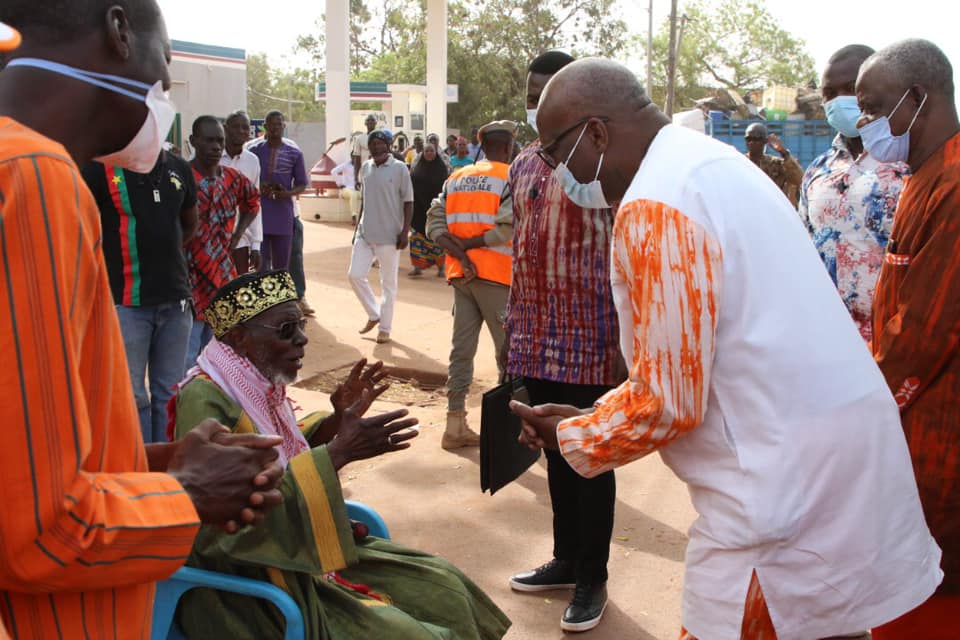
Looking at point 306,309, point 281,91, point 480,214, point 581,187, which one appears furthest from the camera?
point 281,91

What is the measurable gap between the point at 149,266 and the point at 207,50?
14.0 meters

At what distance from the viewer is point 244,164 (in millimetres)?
7746

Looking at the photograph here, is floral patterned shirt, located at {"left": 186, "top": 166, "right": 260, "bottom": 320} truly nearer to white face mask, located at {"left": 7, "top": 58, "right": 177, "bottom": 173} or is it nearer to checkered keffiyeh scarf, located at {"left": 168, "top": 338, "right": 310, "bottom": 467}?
checkered keffiyeh scarf, located at {"left": 168, "top": 338, "right": 310, "bottom": 467}

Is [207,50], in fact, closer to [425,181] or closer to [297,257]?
[425,181]

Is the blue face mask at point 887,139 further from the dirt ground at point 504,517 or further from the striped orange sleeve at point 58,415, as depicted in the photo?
the striped orange sleeve at point 58,415

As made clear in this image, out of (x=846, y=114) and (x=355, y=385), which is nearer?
(x=355, y=385)

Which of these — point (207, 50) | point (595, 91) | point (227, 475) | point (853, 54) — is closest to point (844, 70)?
point (853, 54)

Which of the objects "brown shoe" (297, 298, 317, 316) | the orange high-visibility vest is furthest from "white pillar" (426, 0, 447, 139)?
the orange high-visibility vest

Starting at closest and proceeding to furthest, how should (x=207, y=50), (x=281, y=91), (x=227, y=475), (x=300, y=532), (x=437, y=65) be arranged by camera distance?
(x=227, y=475)
(x=300, y=532)
(x=207, y=50)
(x=437, y=65)
(x=281, y=91)

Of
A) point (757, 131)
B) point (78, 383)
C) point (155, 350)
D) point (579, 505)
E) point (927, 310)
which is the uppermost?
point (757, 131)

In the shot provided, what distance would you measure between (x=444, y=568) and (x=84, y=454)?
1829mm

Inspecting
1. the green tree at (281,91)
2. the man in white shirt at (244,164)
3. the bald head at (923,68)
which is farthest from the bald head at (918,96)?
the green tree at (281,91)

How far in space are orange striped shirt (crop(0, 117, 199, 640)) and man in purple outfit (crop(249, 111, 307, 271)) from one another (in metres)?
7.10

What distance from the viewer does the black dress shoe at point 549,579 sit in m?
3.82
